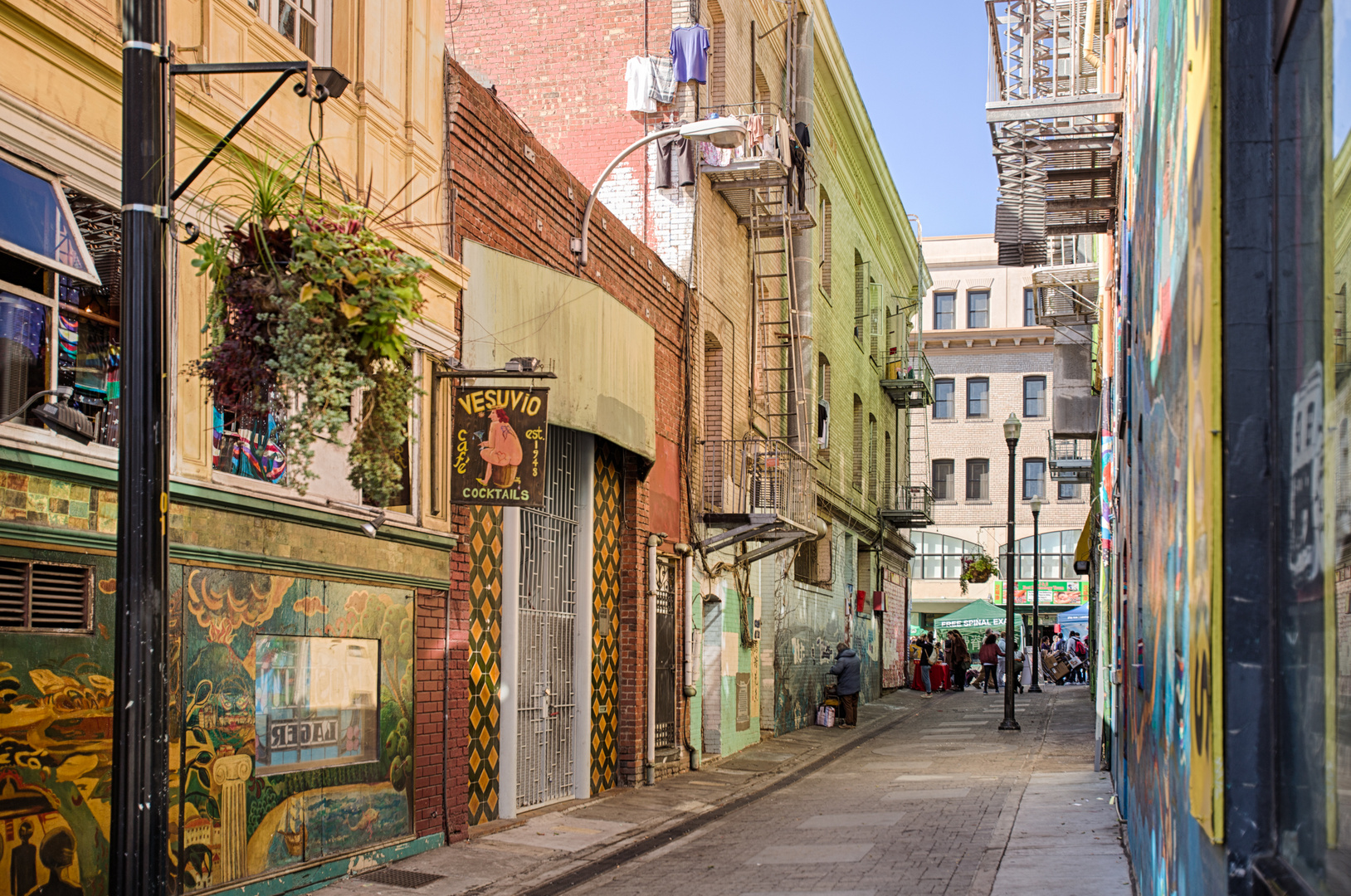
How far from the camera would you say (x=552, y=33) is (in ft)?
65.1

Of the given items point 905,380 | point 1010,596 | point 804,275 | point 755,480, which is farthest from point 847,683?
point 905,380

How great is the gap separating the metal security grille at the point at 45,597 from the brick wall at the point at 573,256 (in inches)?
193

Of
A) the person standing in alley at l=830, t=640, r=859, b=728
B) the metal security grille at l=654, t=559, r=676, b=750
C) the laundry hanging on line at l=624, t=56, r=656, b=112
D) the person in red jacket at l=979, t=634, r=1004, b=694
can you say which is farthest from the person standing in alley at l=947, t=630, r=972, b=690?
the laundry hanging on line at l=624, t=56, r=656, b=112

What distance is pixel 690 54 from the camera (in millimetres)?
18703

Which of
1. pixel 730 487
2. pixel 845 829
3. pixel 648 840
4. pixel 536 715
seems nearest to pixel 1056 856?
pixel 845 829

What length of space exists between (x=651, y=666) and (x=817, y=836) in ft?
15.0

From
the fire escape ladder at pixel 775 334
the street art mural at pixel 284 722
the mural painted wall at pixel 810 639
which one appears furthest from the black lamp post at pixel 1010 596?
the street art mural at pixel 284 722

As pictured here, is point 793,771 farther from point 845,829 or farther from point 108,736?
point 108,736

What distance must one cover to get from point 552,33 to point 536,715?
33.7 ft

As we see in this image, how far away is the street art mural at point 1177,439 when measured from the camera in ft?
11.8

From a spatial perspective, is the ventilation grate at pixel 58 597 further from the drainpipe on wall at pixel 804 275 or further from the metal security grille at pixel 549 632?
Answer: the drainpipe on wall at pixel 804 275

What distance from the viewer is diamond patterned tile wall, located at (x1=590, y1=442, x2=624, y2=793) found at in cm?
1592

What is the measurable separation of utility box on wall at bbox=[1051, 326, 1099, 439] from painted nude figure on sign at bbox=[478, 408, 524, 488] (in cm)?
1486

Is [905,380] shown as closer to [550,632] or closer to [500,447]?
[550,632]
